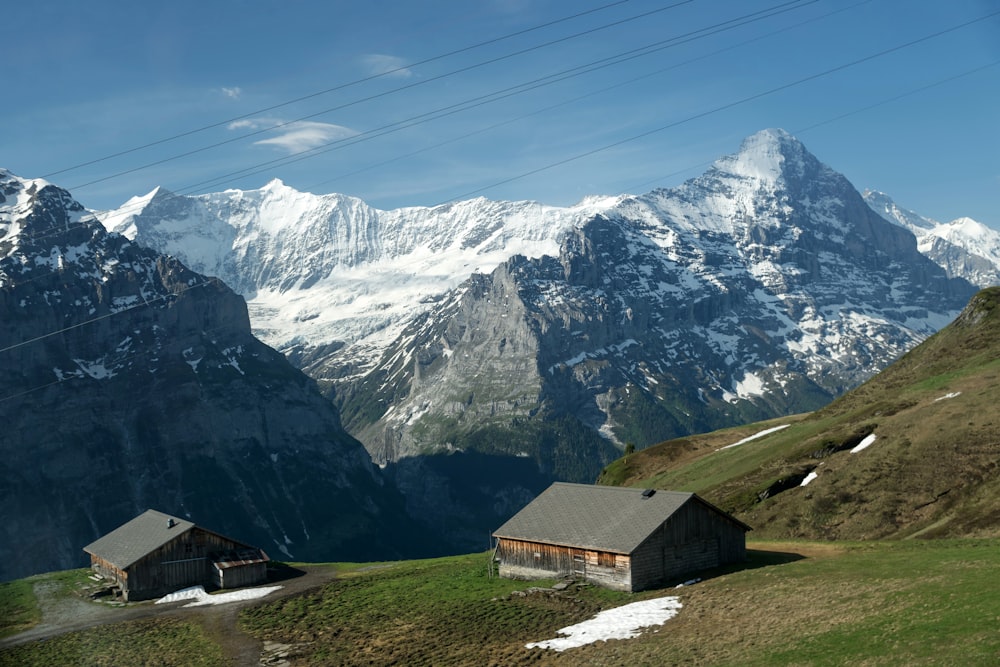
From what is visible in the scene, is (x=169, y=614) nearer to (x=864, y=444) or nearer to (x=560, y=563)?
(x=560, y=563)

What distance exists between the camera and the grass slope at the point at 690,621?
37.6 metres

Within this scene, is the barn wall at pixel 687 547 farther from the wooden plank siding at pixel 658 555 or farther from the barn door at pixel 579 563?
the barn door at pixel 579 563

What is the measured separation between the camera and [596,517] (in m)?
64.9

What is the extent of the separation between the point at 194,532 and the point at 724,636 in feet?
177

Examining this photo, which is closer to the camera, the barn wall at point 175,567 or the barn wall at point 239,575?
the barn wall at point 175,567

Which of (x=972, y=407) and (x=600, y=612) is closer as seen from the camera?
(x=600, y=612)

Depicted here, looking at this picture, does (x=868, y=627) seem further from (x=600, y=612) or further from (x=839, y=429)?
(x=839, y=429)

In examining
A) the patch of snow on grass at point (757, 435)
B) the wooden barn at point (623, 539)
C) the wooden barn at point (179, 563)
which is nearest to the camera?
the wooden barn at point (623, 539)

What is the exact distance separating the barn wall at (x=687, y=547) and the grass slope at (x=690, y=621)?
6.35ft

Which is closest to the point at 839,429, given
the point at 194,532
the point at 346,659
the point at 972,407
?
the point at 972,407

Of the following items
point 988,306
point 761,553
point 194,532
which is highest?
point 988,306

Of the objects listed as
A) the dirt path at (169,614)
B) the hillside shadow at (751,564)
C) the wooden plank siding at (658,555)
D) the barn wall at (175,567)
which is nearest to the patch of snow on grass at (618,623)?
the wooden plank siding at (658,555)

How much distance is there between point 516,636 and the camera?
49156 millimetres

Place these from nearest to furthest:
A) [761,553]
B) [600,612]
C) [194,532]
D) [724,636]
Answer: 1. [724,636]
2. [600,612]
3. [761,553]
4. [194,532]
